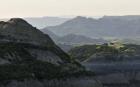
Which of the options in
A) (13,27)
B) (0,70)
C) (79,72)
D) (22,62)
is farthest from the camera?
(13,27)

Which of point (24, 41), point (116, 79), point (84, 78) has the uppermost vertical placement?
point (24, 41)

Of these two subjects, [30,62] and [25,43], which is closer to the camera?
[30,62]

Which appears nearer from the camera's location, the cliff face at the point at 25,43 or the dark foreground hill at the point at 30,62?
the dark foreground hill at the point at 30,62

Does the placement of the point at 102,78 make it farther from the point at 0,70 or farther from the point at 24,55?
the point at 0,70

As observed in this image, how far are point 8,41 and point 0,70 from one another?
22.6 metres

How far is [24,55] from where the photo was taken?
447ft

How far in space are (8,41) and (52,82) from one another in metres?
22.3

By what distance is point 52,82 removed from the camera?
131m

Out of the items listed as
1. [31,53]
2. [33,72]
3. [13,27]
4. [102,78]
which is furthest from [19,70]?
[102,78]

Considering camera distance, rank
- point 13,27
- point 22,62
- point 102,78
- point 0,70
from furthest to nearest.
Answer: point 102,78 → point 13,27 → point 22,62 → point 0,70

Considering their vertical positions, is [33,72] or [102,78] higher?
[33,72]

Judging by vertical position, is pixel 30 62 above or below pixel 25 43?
below

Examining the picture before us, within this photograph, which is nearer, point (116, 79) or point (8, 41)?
point (8, 41)

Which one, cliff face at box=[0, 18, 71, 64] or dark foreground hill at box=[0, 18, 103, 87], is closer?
dark foreground hill at box=[0, 18, 103, 87]
